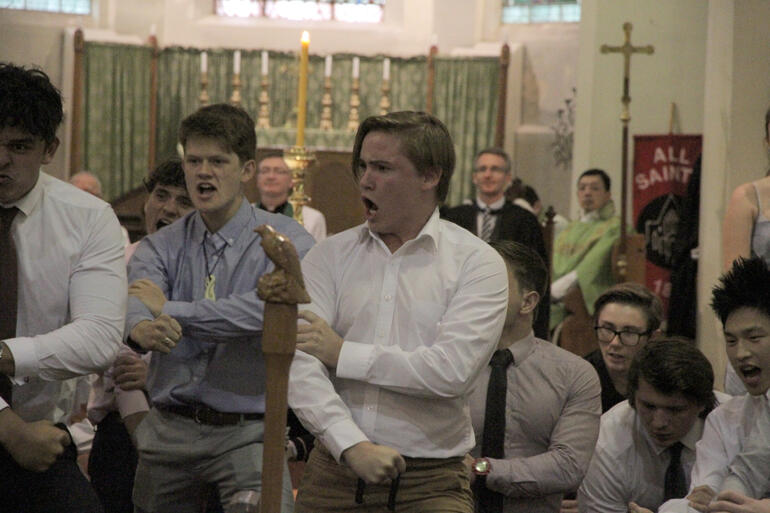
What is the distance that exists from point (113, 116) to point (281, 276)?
10.3 m

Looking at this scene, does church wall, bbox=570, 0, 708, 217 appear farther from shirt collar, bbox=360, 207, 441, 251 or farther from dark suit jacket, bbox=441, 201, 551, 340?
shirt collar, bbox=360, 207, 441, 251

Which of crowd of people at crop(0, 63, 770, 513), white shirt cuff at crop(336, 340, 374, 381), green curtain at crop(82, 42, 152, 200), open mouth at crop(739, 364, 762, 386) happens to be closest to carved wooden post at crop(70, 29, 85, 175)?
green curtain at crop(82, 42, 152, 200)

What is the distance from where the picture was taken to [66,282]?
9.86 feet

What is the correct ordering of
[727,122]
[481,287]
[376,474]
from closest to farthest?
[376,474], [481,287], [727,122]

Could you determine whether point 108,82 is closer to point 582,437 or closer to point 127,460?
point 127,460

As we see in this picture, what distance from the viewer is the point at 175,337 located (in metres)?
3.06

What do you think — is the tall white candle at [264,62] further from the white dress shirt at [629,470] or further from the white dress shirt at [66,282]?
the white dress shirt at [66,282]

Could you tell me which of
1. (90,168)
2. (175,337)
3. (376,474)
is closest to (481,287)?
(376,474)

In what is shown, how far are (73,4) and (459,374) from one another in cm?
1099

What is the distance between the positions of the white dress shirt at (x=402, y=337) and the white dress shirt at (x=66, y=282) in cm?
52

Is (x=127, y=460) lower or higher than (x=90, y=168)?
lower

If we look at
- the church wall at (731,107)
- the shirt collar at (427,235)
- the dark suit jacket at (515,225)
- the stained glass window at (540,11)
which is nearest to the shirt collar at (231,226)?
the shirt collar at (427,235)

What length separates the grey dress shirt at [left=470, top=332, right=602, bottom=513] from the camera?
11.5 feet

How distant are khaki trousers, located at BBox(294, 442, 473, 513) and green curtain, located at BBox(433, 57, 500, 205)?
9.57 metres
